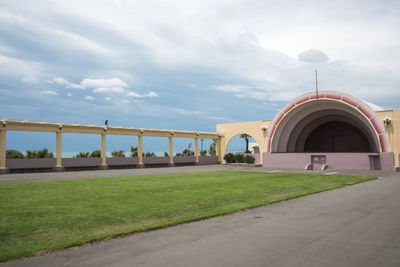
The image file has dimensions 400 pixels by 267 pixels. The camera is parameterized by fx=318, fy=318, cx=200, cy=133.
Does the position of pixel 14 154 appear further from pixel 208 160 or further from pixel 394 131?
pixel 394 131

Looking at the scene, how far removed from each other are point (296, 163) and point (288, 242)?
25.4 m

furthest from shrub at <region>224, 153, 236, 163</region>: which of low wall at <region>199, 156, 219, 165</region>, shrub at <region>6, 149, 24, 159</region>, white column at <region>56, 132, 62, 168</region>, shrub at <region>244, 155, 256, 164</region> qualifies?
shrub at <region>6, 149, 24, 159</region>

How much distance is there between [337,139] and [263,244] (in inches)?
1584

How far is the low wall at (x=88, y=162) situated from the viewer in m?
26.2

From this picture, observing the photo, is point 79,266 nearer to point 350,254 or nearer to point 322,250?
point 322,250

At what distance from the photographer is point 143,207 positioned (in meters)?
9.07

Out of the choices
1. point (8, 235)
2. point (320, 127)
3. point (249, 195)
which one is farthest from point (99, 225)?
point (320, 127)

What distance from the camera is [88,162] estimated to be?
30.2 metres

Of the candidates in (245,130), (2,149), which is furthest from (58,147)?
(245,130)

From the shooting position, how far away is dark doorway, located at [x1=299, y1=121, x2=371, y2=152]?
4050cm

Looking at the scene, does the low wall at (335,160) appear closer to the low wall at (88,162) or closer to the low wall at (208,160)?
the low wall at (208,160)

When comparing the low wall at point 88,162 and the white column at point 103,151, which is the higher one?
the white column at point 103,151

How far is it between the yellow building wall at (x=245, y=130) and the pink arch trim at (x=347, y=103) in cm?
328

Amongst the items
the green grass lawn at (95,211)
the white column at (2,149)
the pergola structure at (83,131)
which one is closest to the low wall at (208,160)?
the pergola structure at (83,131)
